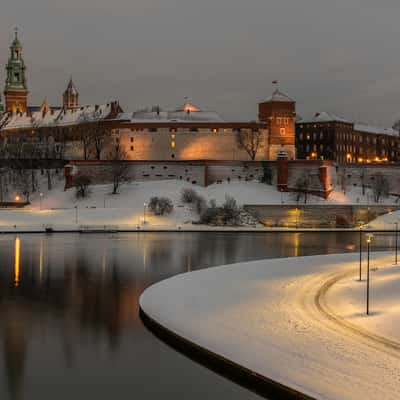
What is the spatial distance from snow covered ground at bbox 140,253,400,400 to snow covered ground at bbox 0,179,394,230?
25.7 meters

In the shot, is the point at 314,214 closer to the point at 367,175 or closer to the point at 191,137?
the point at 367,175

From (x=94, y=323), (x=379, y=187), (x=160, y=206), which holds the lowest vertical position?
(x=94, y=323)

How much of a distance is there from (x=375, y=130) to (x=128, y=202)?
5158 cm

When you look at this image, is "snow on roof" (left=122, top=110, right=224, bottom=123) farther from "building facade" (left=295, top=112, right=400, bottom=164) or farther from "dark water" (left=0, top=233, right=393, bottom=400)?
"dark water" (left=0, top=233, right=393, bottom=400)

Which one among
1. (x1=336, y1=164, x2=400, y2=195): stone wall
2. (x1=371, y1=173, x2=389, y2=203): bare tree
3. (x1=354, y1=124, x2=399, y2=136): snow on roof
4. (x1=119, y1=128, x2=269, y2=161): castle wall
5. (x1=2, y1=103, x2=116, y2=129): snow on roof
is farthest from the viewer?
(x1=354, y1=124, x2=399, y2=136): snow on roof

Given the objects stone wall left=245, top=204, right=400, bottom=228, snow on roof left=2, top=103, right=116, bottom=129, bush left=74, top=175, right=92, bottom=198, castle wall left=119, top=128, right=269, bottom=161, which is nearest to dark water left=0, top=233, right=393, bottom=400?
stone wall left=245, top=204, right=400, bottom=228

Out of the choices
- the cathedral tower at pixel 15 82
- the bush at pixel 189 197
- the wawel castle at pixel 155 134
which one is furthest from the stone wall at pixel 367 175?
the cathedral tower at pixel 15 82

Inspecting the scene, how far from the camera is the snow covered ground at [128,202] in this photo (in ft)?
164

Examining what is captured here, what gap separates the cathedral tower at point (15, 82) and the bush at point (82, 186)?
42955 millimetres

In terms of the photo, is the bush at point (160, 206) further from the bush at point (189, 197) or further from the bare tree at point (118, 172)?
the bare tree at point (118, 172)

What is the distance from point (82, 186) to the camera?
56406 mm

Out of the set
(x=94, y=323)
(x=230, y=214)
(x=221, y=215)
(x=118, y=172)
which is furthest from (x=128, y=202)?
(x=94, y=323)

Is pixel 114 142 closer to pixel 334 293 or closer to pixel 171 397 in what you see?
pixel 334 293

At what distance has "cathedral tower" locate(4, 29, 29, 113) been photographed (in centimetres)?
9569
